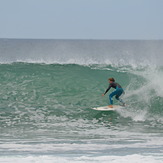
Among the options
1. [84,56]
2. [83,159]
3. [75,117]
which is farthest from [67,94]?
[84,56]

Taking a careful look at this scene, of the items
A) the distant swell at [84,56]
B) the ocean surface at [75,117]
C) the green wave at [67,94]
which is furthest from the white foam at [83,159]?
the distant swell at [84,56]

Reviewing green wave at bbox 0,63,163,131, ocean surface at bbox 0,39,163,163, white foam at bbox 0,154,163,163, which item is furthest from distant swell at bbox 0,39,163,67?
white foam at bbox 0,154,163,163

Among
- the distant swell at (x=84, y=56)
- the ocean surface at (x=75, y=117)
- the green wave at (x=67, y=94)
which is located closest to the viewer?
the ocean surface at (x=75, y=117)

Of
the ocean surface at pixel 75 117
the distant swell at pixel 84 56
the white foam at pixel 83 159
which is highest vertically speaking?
the distant swell at pixel 84 56

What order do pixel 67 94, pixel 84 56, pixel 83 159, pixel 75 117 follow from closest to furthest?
pixel 83 159 < pixel 75 117 < pixel 67 94 < pixel 84 56

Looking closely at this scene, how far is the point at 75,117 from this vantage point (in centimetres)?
1163

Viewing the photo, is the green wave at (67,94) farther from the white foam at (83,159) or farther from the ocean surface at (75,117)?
the white foam at (83,159)

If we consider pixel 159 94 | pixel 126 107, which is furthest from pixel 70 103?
pixel 159 94

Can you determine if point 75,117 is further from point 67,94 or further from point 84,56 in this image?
point 84,56

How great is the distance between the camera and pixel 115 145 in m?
7.49

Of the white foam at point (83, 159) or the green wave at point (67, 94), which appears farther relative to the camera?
the green wave at point (67, 94)

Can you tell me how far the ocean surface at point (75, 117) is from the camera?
6.57 meters

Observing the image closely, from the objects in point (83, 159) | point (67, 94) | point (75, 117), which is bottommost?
point (83, 159)

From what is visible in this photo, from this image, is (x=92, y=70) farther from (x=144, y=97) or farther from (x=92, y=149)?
(x=92, y=149)
